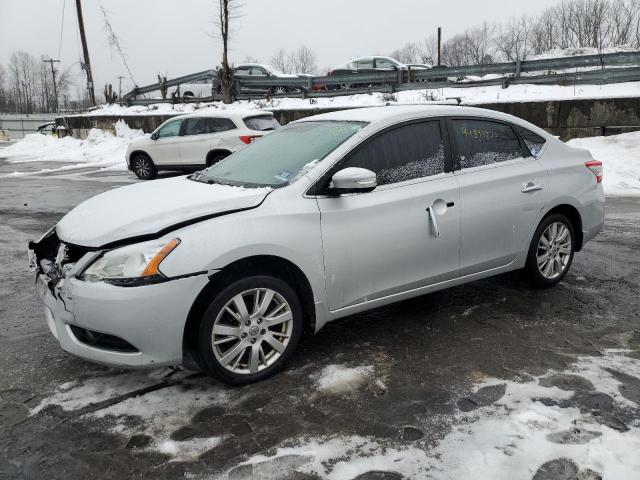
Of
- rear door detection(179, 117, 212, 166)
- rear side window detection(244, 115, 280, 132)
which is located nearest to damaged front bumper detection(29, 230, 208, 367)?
rear side window detection(244, 115, 280, 132)

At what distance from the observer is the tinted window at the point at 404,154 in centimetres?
379

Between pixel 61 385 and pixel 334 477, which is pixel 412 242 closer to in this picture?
pixel 334 477

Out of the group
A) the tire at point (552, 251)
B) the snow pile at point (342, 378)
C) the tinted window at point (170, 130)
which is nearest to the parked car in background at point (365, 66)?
the tinted window at point (170, 130)

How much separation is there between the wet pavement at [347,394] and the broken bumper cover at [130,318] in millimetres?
296

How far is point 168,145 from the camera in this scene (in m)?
14.5

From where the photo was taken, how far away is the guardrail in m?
16.0

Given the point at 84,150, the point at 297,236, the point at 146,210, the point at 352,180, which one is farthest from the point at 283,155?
the point at 84,150

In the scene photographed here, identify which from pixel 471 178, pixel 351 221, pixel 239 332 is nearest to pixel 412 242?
pixel 351 221

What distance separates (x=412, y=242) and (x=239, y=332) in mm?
1331

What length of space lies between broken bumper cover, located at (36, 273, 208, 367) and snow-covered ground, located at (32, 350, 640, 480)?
287mm

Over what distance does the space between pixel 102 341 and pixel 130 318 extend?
292 mm

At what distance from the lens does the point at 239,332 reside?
127 inches

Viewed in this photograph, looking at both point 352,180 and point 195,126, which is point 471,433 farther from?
point 195,126

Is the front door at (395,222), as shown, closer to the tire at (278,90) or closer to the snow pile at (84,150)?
the snow pile at (84,150)
